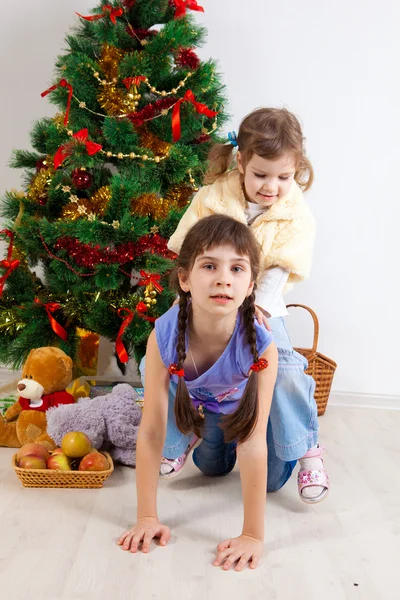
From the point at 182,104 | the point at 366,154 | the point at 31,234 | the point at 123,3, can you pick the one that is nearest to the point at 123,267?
the point at 31,234

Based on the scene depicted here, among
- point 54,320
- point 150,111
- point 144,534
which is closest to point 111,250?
point 54,320

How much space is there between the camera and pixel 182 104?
215cm

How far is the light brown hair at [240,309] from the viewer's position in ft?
4.48

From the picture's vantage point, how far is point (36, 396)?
1.94 m

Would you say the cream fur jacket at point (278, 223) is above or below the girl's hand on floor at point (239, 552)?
above

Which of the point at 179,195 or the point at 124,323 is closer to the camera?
the point at 124,323

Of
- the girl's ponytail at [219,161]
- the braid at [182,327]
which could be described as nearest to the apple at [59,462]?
the braid at [182,327]

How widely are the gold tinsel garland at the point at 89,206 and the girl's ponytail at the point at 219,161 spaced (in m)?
0.40

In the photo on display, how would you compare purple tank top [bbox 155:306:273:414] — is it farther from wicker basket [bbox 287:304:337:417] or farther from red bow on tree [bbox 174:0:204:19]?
red bow on tree [bbox 174:0:204:19]

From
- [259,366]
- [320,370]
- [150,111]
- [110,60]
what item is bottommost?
[320,370]

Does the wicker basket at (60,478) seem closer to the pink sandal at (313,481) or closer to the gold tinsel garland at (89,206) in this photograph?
the pink sandal at (313,481)

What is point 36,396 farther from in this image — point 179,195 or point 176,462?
point 179,195

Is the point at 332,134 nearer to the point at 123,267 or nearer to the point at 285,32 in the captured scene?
the point at 285,32

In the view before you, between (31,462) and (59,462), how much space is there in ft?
0.22
